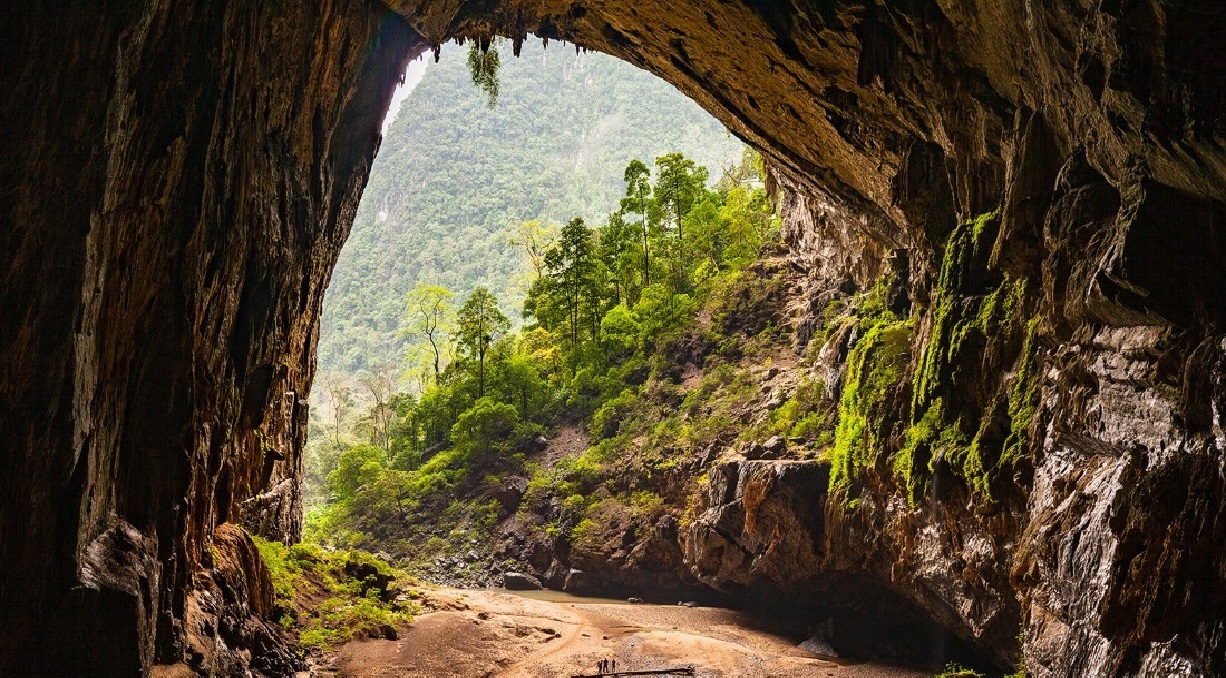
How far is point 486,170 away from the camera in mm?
118750

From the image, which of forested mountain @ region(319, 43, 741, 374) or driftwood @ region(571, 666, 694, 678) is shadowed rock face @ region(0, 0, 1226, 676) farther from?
forested mountain @ region(319, 43, 741, 374)

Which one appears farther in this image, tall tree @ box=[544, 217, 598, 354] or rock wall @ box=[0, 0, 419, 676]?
tall tree @ box=[544, 217, 598, 354]

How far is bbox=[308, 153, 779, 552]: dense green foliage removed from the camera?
3397 cm

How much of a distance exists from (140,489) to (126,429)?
2.18 feet

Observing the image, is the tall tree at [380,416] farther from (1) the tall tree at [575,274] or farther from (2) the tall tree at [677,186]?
(2) the tall tree at [677,186]

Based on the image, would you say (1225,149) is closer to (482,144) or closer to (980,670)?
(980,670)

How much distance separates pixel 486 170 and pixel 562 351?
8476 centimetres

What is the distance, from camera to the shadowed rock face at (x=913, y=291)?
6270mm

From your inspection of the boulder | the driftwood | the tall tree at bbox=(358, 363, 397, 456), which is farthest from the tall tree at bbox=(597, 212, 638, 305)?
the driftwood

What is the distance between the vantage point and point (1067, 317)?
8.91 meters

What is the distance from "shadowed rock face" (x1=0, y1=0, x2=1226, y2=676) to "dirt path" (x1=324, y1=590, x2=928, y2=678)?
2.99 m

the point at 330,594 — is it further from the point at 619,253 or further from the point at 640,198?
the point at 640,198

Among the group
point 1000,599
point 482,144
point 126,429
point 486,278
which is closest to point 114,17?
point 126,429

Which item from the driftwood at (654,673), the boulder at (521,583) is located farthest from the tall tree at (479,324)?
the driftwood at (654,673)
